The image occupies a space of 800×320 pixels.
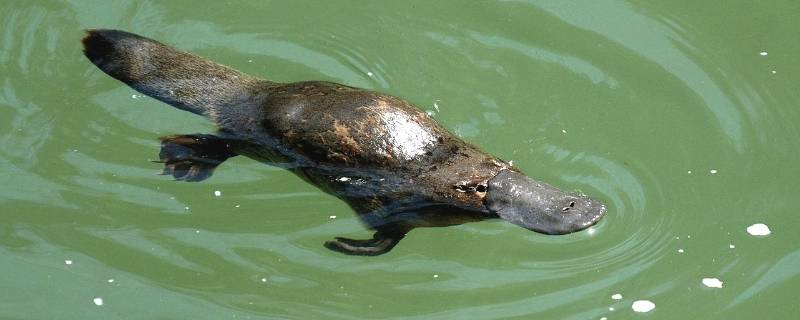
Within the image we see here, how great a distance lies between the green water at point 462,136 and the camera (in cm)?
539

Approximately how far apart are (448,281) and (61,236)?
2.11 meters

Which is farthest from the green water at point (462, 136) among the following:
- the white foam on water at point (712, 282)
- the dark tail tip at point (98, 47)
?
the dark tail tip at point (98, 47)

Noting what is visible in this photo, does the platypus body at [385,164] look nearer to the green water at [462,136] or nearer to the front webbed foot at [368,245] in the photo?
the front webbed foot at [368,245]

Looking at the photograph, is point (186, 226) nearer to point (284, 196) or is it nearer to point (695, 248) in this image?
point (284, 196)

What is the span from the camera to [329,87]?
572cm

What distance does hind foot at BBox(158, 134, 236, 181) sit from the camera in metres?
5.98

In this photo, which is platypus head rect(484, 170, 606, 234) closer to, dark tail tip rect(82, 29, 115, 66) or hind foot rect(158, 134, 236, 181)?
hind foot rect(158, 134, 236, 181)

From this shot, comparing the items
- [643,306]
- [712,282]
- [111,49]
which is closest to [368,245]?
[643,306]

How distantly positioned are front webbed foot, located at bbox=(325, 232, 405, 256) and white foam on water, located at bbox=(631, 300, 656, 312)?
1.24 m

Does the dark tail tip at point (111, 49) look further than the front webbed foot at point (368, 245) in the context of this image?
Yes

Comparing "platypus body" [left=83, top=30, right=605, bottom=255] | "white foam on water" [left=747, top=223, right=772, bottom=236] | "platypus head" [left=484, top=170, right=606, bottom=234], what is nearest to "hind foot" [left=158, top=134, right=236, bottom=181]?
"platypus body" [left=83, top=30, right=605, bottom=255]

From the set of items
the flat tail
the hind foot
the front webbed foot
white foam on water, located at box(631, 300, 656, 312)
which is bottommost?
the front webbed foot

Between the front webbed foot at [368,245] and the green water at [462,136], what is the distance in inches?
4.4

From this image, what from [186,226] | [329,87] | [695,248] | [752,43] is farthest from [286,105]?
[752,43]
